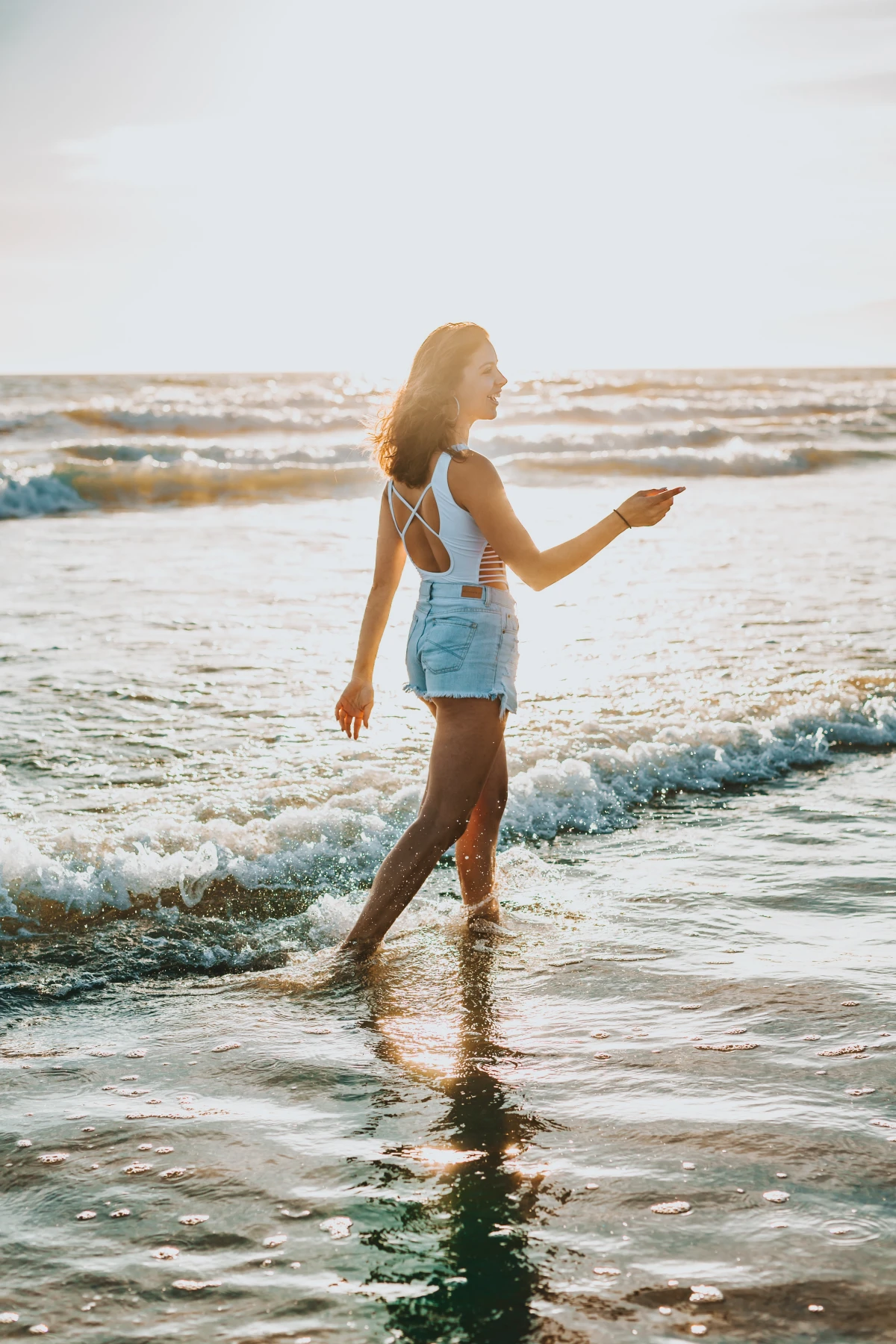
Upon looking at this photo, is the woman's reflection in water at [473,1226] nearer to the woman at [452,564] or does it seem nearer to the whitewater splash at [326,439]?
the woman at [452,564]

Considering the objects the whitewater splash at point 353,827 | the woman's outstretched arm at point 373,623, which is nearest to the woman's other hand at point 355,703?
the woman's outstretched arm at point 373,623

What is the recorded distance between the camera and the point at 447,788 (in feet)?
13.4

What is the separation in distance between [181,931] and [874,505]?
15479 millimetres

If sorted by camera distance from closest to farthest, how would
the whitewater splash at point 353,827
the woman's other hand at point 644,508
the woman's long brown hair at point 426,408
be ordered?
the woman's other hand at point 644,508, the woman's long brown hair at point 426,408, the whitewater splash at point 353,827

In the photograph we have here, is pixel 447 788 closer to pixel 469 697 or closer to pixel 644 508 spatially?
pixel 469 697

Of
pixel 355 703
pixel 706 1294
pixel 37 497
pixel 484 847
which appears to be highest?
pixel 37 497

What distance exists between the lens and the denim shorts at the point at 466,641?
→ 156 inches

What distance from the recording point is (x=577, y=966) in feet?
13.7

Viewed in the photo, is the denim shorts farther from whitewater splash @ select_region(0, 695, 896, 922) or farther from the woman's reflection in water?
whitewater splash @ select_region(0, 695, 896, 922)

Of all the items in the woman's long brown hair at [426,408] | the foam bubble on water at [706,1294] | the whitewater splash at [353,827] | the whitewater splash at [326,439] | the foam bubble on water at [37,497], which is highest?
the whitewater splash at [326,439]

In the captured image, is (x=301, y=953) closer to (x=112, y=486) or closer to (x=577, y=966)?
(x=577, y=966)

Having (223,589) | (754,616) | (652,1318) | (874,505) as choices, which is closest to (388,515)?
(652,1318)

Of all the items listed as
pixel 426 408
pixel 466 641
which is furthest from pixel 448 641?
pixel 426 408

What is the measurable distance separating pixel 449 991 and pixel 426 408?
1.85 meters
